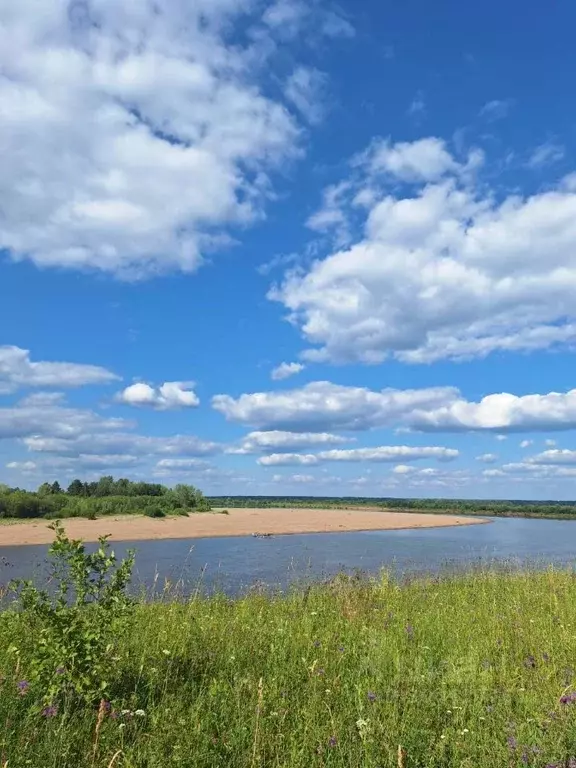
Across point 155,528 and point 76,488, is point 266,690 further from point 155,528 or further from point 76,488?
point 76,488

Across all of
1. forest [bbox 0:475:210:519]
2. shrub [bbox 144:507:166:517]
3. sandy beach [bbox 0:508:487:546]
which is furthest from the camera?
A: shrub [bbox 144:507:166:517]

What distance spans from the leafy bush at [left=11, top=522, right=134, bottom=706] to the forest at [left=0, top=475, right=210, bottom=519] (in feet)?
184

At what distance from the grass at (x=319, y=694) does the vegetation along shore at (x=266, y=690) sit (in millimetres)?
18

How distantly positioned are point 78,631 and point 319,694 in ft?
7.25

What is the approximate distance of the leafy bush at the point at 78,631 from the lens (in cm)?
474

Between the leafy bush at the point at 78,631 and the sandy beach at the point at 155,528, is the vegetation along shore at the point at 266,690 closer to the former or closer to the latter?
the leafy bush at the point at 78,631

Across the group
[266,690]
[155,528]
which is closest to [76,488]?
[155,528]

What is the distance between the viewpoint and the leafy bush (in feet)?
15.5

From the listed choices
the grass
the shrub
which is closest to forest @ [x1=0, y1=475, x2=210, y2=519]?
the shrub

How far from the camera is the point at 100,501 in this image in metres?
69.7

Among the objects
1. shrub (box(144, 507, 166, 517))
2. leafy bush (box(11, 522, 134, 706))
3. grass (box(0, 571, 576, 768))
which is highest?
leafy bush (box(11, 522, 134, 706))

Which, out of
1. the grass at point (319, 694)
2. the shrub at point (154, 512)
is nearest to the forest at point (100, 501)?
the shrub at point (154, 512)

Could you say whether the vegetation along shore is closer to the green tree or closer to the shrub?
the shrub

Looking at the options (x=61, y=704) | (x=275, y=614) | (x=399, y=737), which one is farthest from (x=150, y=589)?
(x=399, y=737)
